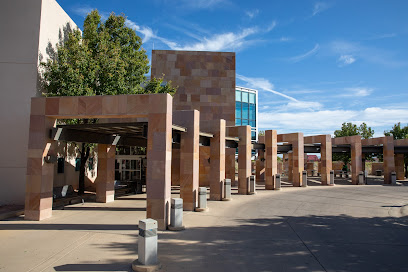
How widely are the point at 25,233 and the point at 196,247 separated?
5.72 m

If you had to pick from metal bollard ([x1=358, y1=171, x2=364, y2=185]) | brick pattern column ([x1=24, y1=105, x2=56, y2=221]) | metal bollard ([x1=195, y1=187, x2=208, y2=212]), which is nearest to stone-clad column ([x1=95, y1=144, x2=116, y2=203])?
brick pattern column ([x1=24, y1=105, x2=56, y2=221])

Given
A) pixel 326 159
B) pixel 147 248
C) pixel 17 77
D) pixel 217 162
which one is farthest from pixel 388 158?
pixel 17 77

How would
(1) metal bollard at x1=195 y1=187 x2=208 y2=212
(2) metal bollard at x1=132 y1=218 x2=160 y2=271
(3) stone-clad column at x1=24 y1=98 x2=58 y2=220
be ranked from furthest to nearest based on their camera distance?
1. (1) metal bollard at x1=195 y1=187 x2=208 y2=212
2. (3) stone-clad column at x1=24 y1=98 x2=58 y2=220
3. (2) metal bollard at x1=132 y1=218 x2=160 y2=271

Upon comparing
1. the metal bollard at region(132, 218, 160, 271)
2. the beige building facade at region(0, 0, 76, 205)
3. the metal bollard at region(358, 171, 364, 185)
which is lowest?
the metal bollard at region(132, 218, 160, 271)

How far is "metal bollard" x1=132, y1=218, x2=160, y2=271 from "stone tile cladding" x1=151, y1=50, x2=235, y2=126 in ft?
69.5

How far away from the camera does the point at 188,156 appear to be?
585 inches

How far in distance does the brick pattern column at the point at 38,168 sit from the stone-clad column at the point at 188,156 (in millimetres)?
5726

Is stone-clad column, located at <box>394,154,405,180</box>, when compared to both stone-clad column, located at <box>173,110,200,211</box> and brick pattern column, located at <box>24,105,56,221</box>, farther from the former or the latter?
brick pattern column, located at <box>24,105,56,221</box>

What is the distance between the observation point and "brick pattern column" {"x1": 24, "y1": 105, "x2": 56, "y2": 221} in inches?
471

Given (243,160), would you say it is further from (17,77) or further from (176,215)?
(17,77)

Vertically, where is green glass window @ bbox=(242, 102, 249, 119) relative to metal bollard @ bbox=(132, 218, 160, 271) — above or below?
above

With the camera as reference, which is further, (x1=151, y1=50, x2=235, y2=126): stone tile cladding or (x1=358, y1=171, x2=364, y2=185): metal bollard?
(x1=358, y1=171, x2=364, y2=185): metal bollard

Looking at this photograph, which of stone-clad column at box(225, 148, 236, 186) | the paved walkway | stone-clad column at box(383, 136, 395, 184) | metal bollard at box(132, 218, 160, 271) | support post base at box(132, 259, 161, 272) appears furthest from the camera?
stone-clad column at box(383, 136, 395, 184)

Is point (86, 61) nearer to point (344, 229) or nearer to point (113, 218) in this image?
point (113, 218)
